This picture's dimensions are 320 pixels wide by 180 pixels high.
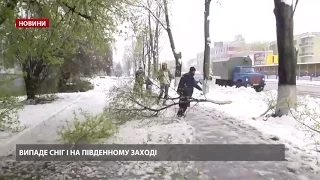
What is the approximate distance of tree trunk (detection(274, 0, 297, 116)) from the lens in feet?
34.3

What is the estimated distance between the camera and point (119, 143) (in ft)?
24.6

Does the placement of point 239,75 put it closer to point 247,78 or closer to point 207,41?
point 247,78

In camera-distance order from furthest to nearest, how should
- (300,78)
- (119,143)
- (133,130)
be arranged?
(300,78) → (133,130) → (119,143)

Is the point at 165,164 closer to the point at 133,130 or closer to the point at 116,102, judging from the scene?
the point at 133,130

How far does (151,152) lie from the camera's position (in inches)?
271

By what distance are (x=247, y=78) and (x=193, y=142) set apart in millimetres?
22757

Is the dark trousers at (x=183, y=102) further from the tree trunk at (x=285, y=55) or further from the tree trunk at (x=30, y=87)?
the tree trunk at (x=30, y=87)

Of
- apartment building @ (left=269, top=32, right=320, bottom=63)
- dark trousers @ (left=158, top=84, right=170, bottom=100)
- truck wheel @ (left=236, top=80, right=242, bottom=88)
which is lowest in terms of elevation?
truck wheel @ (left=236, top=80, right=242, bottom=88)

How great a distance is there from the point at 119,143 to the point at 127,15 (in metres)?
4.55

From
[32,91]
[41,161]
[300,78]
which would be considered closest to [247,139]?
[41,161]

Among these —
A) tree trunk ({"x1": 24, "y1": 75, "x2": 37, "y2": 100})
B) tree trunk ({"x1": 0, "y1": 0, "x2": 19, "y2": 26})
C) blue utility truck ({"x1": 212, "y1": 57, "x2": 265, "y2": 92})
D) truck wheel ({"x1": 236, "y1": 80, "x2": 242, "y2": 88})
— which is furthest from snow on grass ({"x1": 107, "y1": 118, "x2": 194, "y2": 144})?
truck wheel ({"x1": 236, "y1": 80, "x2": 242, "y2": 88})

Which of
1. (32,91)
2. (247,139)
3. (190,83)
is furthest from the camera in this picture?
(32,91)

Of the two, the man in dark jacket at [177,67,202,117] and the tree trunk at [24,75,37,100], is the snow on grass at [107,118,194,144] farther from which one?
the tree trunk at [24,75,37,100]

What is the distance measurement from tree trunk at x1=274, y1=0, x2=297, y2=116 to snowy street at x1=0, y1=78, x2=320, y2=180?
0.83 m
